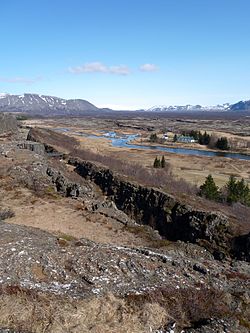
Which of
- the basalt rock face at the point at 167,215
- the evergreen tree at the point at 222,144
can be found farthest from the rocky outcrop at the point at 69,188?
the evergreen tree at the point at 222,144

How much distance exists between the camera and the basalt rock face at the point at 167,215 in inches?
989

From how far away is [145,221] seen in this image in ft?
114

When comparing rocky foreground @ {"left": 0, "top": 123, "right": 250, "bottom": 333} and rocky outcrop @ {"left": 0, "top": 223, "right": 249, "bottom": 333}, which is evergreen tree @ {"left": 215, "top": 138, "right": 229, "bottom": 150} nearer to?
rocky foreground @ {"left": 0, "top": 123, "right": 250, "bottom": 333}

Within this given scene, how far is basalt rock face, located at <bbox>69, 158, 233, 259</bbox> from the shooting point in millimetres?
25125

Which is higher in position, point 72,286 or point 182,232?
point 72,286

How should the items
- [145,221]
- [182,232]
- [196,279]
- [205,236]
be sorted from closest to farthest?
[196,279], [205,236], [182,232], [145,221]

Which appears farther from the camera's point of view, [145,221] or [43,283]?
[145,221]

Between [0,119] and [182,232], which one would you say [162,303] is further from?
[0,119]

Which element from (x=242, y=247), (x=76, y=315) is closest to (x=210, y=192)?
(x=242, y=247)

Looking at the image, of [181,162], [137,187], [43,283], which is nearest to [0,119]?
[181,162]

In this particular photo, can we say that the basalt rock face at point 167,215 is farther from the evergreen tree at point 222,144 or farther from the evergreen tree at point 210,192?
the evergreen tree at point 222,144

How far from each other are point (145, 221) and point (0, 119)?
91604 millimetres

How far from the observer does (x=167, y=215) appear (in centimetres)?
3138

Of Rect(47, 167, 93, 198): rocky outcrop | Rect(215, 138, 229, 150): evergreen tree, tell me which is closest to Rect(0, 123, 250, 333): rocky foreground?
Rect(47, 167, 93, 198): rocky outcrop
